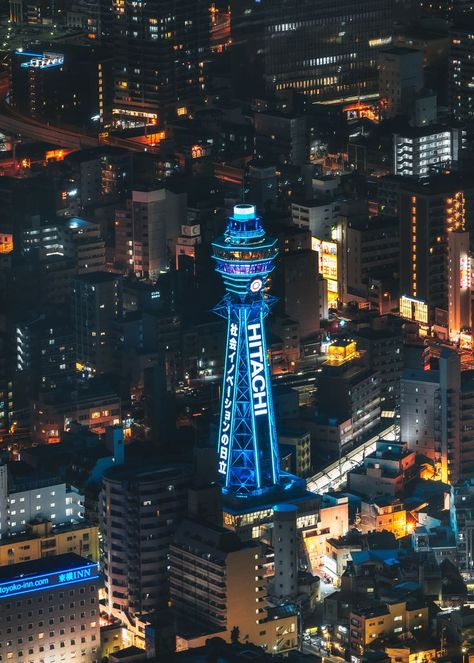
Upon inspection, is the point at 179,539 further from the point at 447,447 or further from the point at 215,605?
the point at 447,447

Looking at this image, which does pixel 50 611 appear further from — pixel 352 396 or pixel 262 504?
pixel 352 396

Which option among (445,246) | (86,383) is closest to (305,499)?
(86,383)

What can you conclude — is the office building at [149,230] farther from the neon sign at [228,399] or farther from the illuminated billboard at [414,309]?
the neon sign at [228,399]

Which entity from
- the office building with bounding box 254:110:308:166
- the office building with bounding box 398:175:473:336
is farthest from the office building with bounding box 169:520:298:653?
the office building with bounding box 254:110:308:166

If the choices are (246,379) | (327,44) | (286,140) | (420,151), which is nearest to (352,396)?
(246,379)

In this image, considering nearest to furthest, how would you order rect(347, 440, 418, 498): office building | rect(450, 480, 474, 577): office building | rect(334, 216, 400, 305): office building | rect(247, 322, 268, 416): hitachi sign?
1. rect(450, 480, 474, 577): office building
2. rect(247, 322, 268, 416): hitachi sign
3. rect(347, 440, 418, 498): office building
4. rect(334, 216, 400, 305): office building

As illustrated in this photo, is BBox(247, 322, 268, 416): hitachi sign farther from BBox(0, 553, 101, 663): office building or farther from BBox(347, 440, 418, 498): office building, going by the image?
BBox(0, 553, 101, 663): office building
